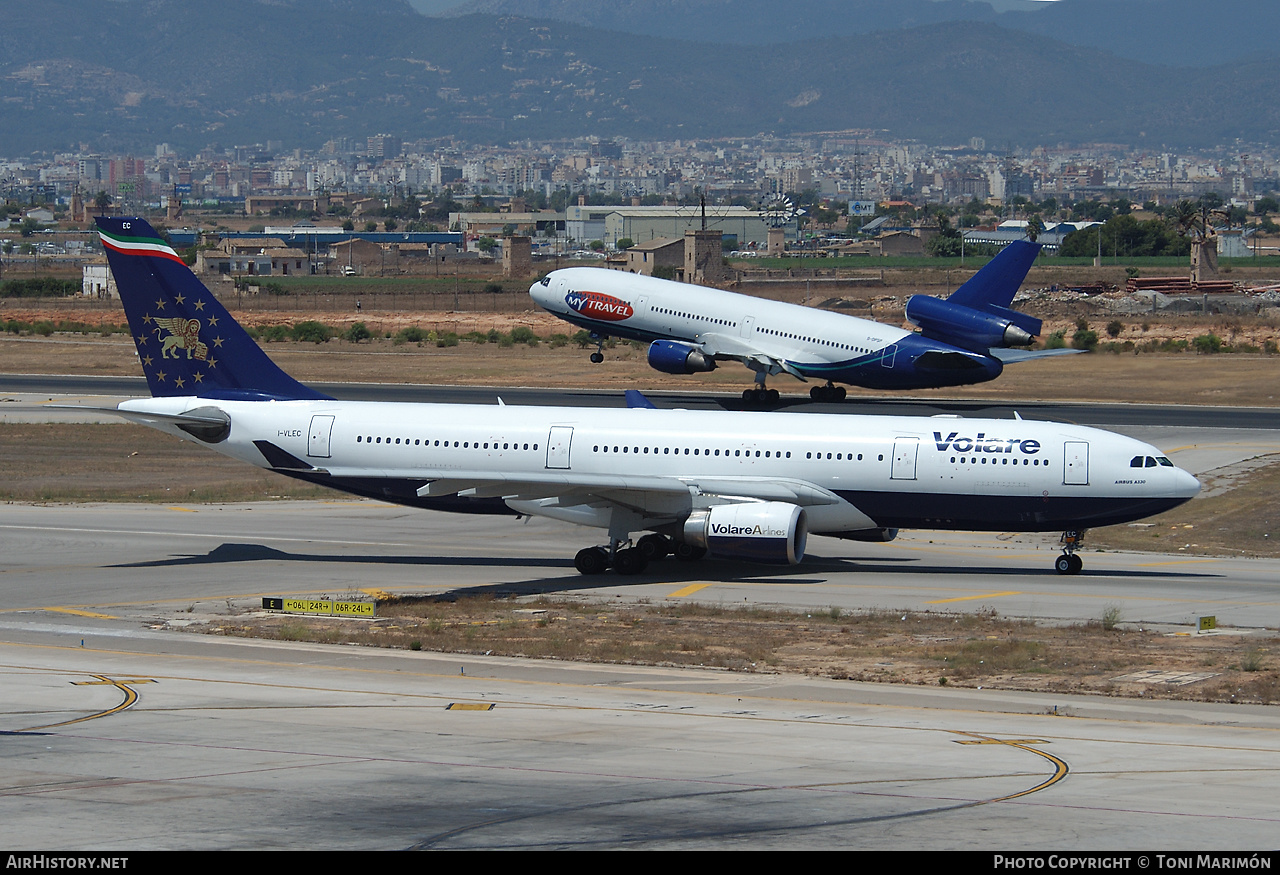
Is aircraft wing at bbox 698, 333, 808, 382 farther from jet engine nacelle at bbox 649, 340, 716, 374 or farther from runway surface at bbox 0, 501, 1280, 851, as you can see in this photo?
runway surface at bbox 0, 501, 1280, 851

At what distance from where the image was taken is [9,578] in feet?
124

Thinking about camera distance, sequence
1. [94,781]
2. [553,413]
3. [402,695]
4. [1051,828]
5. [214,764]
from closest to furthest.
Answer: [1051,828] → [94,781] → [214,764] → [402,695] → [553,413]

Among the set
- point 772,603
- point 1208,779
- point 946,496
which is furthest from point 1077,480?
point 1208,779

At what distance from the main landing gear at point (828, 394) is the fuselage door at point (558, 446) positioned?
112 ft

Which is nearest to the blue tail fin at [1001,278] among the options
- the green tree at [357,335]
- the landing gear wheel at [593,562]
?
the landing gear wheel at [593,562]

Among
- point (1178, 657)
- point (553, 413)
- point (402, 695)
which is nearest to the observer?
point (402, 695)

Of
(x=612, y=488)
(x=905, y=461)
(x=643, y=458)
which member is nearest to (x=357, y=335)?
(x=643, y=458)

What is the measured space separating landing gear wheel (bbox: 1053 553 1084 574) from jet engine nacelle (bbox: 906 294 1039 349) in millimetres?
29341

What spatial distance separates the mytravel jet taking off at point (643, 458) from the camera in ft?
121

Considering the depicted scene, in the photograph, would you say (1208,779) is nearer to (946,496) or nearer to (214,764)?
(214,764)

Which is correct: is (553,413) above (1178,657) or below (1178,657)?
above

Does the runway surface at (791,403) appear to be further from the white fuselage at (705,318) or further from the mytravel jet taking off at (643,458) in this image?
the mytravel jet taking off at (643,458)

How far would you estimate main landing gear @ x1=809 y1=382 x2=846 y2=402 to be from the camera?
7244cm

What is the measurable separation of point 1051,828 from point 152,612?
23381mm
